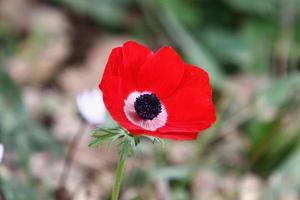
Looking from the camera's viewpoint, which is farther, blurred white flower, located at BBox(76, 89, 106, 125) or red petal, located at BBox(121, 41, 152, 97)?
blurred white flower, located at BBox(76, 89, 106, 125)

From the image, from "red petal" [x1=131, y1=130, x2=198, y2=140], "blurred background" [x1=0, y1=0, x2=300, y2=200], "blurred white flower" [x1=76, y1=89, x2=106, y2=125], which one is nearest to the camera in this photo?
"red petal" [x1=131, y1=130, x2=198, y2=140]

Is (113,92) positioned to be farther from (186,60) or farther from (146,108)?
(186,60)

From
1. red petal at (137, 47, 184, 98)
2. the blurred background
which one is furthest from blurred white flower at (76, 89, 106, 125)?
red petal at (137, 47, 184, 98)

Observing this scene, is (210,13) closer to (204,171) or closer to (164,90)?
(204,171)

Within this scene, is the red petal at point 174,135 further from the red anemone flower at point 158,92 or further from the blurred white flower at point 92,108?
the blurred white flower at point 92,108

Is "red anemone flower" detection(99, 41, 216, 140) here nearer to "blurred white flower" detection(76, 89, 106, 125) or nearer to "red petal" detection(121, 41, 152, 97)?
"red petal" detection(121, 41, 152, 97)

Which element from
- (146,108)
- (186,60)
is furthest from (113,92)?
(186,60)
